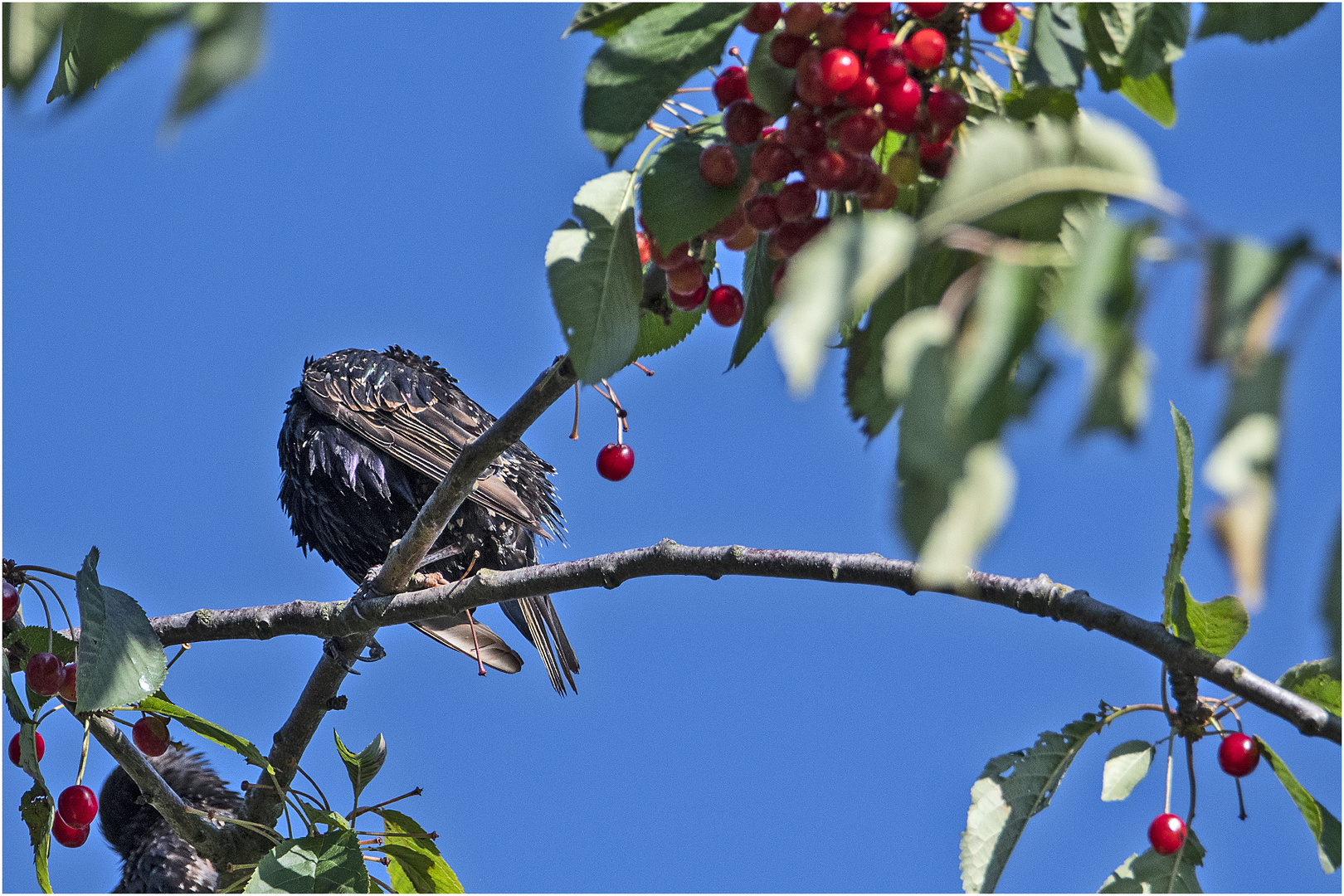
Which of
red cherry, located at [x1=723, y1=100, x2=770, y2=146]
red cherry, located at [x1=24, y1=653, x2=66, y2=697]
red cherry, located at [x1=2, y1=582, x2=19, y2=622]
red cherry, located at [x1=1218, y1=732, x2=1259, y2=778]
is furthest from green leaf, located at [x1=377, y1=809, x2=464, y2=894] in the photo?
red cherry, located at [x1=723, y1=100, x2=770, y2=146]

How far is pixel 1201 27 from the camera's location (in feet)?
4.60

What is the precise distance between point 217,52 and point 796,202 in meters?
0.83

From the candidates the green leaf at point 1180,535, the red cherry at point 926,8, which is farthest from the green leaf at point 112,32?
the green leaf at point 1180,535

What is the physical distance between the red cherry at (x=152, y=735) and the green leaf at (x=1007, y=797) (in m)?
2.16

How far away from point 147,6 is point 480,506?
376 centimetres

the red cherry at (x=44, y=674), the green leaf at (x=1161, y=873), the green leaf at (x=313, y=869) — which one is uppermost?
the red cherry at (x=44, y=674)

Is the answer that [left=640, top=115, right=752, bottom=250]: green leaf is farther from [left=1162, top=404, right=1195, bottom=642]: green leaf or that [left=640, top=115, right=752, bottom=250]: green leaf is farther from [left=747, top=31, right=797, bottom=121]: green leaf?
[left=1162, top=404, right=1195, bottom=642]: green leaf

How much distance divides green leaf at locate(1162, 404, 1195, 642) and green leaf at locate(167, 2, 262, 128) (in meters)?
1.51

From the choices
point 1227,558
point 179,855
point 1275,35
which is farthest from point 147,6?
point 179,855

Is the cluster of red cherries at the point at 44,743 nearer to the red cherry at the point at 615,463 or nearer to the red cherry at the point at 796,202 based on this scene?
the red cherry at the point at 615,463

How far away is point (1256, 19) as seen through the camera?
1401mm

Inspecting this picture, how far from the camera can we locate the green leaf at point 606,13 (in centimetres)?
141

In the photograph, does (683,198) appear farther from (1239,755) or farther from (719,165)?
(1239,755)

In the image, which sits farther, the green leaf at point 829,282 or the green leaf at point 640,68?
the green leaf at point 640,68
